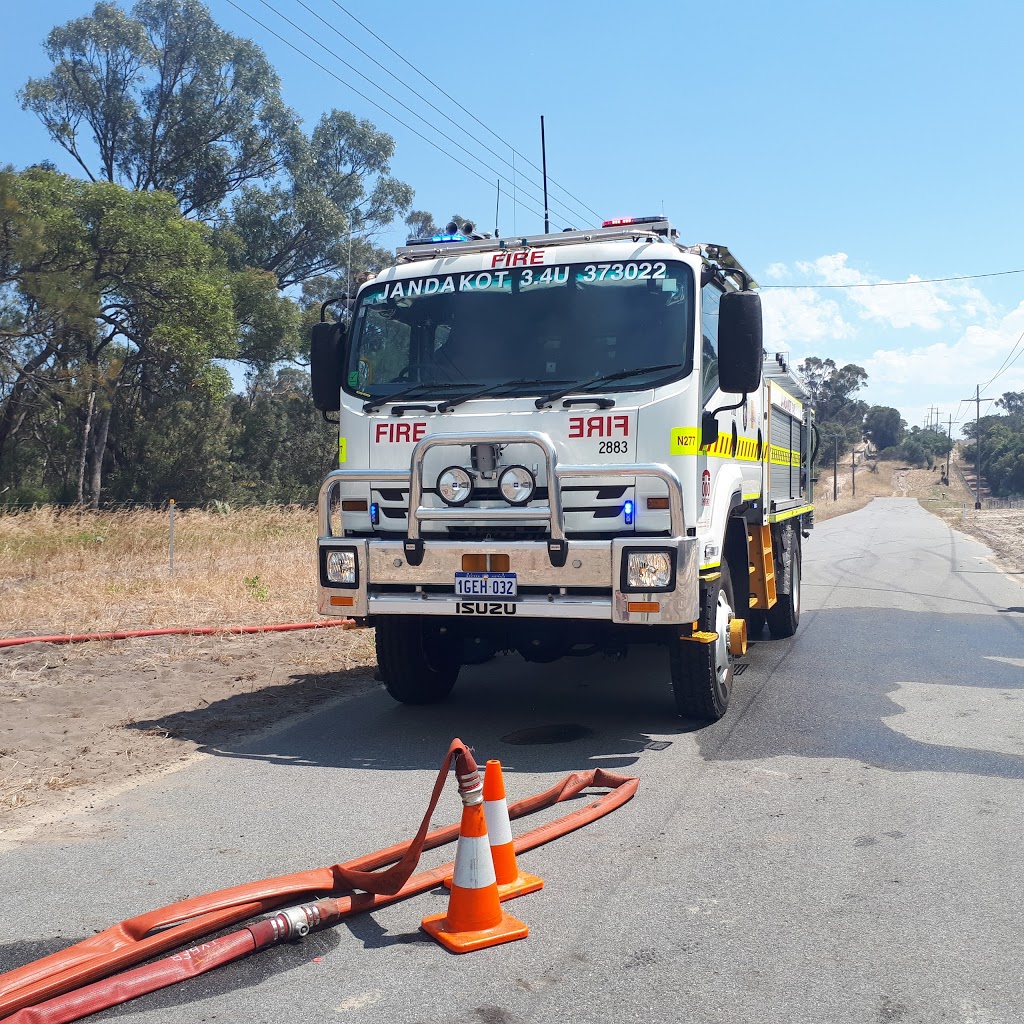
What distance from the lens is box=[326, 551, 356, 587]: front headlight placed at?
22.9 feet

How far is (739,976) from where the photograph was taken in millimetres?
3639

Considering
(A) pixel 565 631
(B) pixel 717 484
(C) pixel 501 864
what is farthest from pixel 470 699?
(C) pixel 501 864

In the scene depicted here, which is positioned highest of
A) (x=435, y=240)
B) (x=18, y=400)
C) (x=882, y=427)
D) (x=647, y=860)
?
(x=882, y=427)

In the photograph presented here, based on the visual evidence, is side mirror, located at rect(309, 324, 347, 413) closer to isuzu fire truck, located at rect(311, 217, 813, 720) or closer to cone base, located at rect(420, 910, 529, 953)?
isuzu fire truck, located at rect(311, 217, 813, 720)

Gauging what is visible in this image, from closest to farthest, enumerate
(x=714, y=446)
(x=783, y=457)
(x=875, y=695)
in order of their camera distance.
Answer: (x=714, y=446) → (x=875, y=695) → (x=783, y=457)

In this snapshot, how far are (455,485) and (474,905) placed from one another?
126 inches

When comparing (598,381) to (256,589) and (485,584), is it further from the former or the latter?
(256,589)

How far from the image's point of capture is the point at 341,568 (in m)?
7.01

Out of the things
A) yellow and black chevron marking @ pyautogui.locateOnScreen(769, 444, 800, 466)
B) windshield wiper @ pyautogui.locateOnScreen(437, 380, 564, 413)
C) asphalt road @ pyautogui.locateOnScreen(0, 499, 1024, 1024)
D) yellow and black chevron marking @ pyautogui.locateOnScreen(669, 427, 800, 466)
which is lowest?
asphalt road @ pyautogui.locateOnScreen(0, 499, 1024, 1024)

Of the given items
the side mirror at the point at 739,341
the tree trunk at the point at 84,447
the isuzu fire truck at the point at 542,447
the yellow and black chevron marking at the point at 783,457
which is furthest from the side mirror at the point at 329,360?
the tree trunk at the point at 84,447

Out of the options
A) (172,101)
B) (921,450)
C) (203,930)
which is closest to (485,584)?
(203,930)

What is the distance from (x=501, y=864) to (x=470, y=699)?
4123mm

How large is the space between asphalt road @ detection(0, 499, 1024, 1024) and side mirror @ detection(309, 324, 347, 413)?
230 centimetres

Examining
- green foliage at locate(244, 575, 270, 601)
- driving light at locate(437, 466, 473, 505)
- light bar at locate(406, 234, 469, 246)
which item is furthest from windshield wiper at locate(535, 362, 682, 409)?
green foliage at locate(244, 575, 270, 601)
